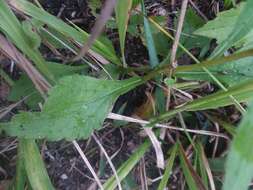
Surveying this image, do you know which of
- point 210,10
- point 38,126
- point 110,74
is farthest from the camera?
point 210,10

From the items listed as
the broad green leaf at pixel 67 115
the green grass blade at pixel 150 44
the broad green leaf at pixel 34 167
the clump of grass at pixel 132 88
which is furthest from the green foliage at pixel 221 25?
the broad green leaf at pixel 34 167

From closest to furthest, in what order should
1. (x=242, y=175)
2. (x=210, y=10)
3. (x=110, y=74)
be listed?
(x=242, y=175)
(x=110, y=74)
(x=210, y=10)

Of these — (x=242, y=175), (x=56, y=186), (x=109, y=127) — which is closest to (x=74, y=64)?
(x=109, y=127)

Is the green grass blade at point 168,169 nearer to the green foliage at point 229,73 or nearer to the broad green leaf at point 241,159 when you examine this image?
the green foliage at point 229,73

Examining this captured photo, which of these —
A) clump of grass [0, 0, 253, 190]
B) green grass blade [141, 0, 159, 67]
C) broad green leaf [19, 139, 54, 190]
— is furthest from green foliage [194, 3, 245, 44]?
broad green leaf [19, 139, 54, 190]

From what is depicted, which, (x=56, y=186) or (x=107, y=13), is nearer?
(x=107, y=13)

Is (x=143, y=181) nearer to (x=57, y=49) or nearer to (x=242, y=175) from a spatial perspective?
(x=57, y=49)
